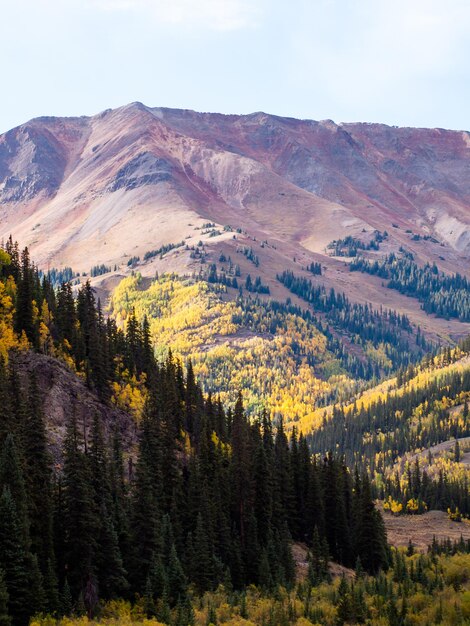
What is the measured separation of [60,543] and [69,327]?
5034 cm

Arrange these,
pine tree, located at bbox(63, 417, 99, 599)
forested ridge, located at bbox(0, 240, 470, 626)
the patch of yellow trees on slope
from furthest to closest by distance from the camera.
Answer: the patch of yellow trees on slope → pine tree, located at bbox(63, 417, 99, 599) → forested ridge, located at bbox(0, 240, 470, 626)

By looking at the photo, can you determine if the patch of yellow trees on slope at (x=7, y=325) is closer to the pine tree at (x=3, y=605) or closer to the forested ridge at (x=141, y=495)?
the forested ridge at (x=141, y=495)

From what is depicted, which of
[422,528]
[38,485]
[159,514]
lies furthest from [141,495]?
[422,528]

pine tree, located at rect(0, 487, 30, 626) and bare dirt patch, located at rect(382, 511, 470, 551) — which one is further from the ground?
pine tree, located at rect(0, 487, 30, 626)

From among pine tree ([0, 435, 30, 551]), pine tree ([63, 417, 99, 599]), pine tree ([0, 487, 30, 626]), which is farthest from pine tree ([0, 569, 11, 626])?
pine tree ([63, 417, 99, 599])

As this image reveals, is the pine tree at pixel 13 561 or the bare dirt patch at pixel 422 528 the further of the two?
the bare dirt patch at pixel 422 528

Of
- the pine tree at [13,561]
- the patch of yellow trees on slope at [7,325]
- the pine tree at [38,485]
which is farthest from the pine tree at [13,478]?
the patch of yellow trees on slope at [7,325]

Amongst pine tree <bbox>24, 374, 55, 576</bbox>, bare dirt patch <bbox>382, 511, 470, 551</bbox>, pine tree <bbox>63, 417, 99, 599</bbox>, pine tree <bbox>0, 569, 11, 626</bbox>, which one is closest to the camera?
pine tree <bbox>0, 569, 11, 626</bbox>

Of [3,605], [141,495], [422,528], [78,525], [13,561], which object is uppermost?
[141,495]

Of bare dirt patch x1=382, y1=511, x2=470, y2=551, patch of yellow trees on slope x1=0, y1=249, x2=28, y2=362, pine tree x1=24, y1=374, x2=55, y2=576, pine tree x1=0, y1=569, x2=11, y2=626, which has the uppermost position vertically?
patch of yellow trees on slope x1=0, y1=249, x2=28, y2=362

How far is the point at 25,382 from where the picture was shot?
94188 millimetres

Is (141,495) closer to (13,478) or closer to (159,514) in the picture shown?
(159,514)

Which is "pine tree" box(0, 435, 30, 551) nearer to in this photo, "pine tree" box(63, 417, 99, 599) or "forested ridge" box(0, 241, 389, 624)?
"forested ridge" box(0, 241, 389, 624)

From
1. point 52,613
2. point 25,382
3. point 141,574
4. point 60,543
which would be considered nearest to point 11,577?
point 52,613
